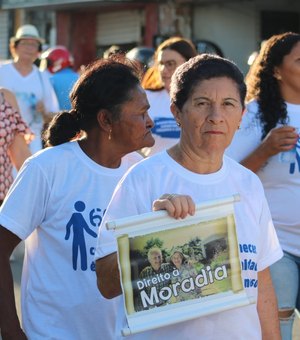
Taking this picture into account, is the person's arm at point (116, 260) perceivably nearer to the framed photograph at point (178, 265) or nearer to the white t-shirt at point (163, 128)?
the framed photograph at point (178, 265)

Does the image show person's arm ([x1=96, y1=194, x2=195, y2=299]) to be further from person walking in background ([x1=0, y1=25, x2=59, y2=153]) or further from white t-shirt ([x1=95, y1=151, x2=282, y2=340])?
person walking in background ([x1=0, y1=25, x2=59, y2=153])

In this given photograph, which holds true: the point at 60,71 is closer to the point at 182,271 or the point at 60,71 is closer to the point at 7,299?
the point at 7,299

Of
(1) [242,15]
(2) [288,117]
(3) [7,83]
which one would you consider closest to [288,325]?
(2) [288,117]

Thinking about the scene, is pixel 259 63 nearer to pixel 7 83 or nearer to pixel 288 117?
pixel 288 117

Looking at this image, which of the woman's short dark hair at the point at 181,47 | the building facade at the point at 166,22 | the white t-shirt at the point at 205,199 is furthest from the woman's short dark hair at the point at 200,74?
the building facade at the point at 166,22

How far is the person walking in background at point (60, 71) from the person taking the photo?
11.0 meters

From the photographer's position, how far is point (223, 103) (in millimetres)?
3121

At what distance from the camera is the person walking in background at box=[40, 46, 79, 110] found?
36.2ft

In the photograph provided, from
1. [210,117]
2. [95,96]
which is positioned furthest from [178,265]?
[95,96]

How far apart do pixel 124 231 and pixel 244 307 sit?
536 mm

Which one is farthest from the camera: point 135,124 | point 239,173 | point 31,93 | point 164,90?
point 31,93

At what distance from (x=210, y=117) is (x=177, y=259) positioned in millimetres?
508

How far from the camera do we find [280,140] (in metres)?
4.55

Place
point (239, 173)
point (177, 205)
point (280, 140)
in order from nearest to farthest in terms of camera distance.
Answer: point (177, 205) < point (239, 173) < point (280, 140)
